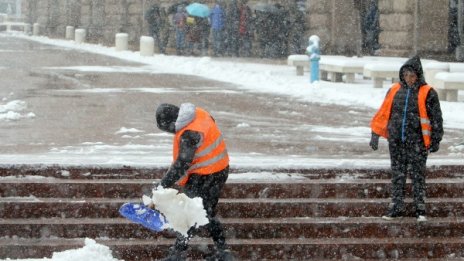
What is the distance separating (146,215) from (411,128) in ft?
8.52

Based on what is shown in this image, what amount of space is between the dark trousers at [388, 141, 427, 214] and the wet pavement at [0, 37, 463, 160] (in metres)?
1.87

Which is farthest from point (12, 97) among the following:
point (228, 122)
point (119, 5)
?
point (119, 5)

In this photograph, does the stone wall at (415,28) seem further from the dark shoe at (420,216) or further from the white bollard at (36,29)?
the white bollard at (36,29)

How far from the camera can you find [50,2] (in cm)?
5831

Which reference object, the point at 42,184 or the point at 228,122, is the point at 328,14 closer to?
the point at 228,122

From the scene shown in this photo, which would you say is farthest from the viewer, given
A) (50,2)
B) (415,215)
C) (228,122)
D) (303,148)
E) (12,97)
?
(50,2)

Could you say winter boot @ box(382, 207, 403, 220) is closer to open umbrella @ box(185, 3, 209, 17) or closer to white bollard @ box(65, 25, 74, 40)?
open umbrella @ box(185, 3, 209, 17)

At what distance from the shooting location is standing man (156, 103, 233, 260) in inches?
302

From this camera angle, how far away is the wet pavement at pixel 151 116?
38.0 feet

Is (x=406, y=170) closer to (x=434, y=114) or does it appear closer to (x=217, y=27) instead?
(x=434, y=114)

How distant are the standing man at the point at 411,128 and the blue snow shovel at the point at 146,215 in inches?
88.1

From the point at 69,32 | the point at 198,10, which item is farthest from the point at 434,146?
the point at 69,32

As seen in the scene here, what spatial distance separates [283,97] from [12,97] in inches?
192

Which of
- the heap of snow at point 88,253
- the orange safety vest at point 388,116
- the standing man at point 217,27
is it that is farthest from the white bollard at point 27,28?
the heap of snow at point 88,253
